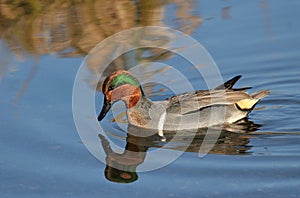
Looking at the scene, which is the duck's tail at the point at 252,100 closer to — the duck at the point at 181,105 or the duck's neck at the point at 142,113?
the duck at the point at 181,105

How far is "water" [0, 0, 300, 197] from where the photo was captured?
693 centimetres

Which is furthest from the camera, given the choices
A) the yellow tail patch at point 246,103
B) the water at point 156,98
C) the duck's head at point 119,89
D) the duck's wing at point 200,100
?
the yellow tail patch at point 246,103

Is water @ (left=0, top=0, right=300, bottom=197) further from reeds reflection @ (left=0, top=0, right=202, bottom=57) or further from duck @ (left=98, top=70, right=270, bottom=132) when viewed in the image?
duck @ (left=98, top=70, right=270, bottom=132)

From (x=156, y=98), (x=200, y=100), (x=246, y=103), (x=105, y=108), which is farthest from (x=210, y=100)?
(x=105, y=108)

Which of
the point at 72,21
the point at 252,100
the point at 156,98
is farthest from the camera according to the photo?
the point at 72,21

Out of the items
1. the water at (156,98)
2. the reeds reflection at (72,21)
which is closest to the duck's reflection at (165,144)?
the water at (156,98)

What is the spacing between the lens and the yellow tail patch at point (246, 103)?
8.55 meters

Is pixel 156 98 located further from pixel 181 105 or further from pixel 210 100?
pixel 210 100

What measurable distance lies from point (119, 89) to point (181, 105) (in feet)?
→ 2.24

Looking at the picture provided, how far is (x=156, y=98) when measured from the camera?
918 centimetres

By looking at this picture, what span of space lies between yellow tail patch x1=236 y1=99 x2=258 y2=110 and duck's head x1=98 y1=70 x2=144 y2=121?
3.58 ft

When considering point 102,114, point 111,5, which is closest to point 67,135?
point 102,114

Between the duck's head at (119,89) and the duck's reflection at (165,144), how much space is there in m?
0.33

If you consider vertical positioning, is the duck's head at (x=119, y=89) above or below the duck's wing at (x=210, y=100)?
above
